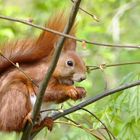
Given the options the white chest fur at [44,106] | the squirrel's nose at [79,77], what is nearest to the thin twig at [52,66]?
the white chest fur at [44,106]

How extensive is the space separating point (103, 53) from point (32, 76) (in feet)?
8.99

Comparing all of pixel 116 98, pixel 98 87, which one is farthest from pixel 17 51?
pixel 98 87

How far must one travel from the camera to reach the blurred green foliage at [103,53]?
2.66m

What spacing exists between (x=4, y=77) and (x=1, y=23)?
2.72 metres

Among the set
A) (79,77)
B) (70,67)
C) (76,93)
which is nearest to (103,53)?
(70,67)

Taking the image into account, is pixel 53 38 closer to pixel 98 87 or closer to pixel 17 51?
pixel 17 51

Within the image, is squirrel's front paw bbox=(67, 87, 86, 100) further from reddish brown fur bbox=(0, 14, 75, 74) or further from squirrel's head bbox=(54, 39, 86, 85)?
reddish brown fur bbox=(0, 14, 75, 74)

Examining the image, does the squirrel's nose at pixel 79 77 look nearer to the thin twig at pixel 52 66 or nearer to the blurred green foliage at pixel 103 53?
the blurred green foliage at pixel 103 53

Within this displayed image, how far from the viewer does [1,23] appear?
18.5ft

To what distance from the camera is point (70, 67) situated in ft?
10.2

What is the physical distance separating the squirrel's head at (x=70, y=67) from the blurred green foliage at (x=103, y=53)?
0.15m

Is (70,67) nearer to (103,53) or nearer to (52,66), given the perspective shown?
(52,66)

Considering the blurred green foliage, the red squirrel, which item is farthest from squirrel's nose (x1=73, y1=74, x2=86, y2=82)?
the blurred green foliage

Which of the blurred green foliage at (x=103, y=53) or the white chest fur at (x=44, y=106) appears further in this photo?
the white chest fur at (x=44, y=106)
